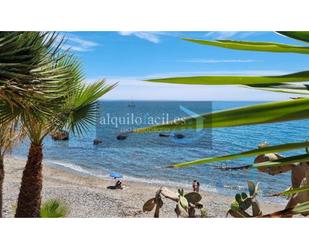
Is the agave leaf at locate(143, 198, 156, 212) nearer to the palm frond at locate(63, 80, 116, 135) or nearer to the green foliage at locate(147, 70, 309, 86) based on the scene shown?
the palm frond at locate(63, 80, 116, 135)

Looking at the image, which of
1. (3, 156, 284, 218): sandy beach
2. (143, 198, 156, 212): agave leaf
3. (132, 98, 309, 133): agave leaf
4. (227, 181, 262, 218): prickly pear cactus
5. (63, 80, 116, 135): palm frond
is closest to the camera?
(132, 98, 309, 133): agave leaf

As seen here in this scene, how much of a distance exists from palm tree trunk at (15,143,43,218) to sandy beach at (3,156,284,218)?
1215 millimetres

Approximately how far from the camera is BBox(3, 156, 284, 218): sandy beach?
627 centimetres

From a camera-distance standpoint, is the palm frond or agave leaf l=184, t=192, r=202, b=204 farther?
agave leaf l=184, t=192, r=202, b=204

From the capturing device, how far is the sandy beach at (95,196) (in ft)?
20.6

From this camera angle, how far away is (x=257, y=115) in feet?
0.89

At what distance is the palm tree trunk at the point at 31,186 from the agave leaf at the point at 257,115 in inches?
181

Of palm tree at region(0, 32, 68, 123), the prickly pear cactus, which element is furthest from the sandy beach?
palm tree at region(0, 32, 68, 123)

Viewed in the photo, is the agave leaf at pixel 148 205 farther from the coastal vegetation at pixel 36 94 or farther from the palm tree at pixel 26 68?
the palm tree at pixel 26 68

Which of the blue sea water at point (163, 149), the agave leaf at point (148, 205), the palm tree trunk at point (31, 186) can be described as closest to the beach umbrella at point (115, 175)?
the blue sea water at point (163, 149)
